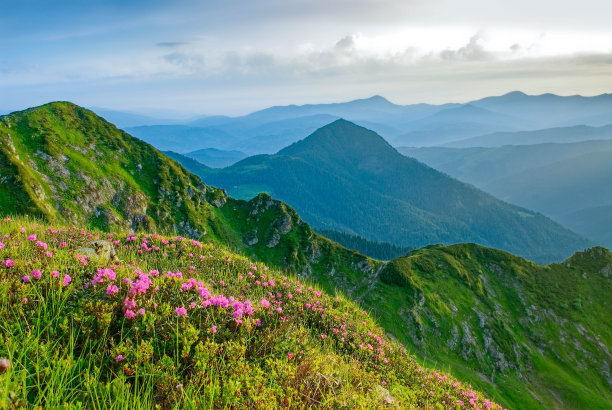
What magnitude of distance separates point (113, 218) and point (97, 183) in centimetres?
1245

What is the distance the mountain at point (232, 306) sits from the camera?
428 cm

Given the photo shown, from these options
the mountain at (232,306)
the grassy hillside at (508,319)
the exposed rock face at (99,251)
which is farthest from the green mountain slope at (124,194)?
the exposed rock face at (99,251)

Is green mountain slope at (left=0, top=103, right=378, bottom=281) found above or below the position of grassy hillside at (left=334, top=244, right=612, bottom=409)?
above

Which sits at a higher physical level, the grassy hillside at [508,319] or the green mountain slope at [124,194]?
the green mountain slope at [124,194]

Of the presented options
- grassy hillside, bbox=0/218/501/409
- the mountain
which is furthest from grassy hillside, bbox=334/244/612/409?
grassy hillside, bbox=0/218/501/409

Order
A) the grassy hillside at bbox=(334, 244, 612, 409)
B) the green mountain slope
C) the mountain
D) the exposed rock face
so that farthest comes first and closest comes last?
the green mountain slope
the grassy hillside at bbox=(334, 244, 612, 409)
the exposed rock face
the mountain

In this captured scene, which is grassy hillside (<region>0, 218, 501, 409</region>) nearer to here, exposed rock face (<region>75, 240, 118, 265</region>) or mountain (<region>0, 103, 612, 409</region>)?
mountain (<region>0, 103, 612, 409</region>)

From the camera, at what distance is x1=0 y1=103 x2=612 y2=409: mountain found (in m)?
4.28

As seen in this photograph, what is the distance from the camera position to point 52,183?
276 ft

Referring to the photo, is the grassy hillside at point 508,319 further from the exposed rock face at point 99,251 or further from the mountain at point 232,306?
the exposed rock face at point 99,251

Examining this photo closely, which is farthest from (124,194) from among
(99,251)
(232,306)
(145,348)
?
(145,348)

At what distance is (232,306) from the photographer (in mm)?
6035

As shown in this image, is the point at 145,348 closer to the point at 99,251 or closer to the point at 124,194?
the point at 99,251

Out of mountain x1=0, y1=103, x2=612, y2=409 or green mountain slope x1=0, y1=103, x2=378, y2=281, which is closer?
mountain x1=0, y1=103, x2=612, y2=409
